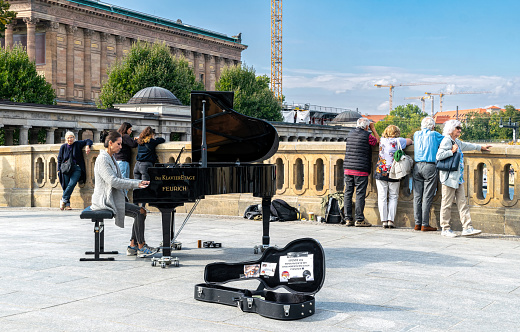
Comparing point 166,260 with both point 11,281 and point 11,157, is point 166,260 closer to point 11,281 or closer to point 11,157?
point 11,281

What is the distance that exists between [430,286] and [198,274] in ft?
8.44

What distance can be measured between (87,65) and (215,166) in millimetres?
81806

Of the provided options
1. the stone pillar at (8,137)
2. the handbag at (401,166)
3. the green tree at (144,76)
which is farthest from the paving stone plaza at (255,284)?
the green tree at (144,76)

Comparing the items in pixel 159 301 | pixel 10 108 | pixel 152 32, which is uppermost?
pixel 152 32

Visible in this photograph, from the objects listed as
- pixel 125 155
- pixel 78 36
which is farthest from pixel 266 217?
pixel 78 36

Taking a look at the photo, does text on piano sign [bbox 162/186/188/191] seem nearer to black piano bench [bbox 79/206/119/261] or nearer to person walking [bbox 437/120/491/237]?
black piano bench [bbox 79/206/119/261]

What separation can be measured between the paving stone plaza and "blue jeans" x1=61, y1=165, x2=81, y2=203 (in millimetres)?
4985

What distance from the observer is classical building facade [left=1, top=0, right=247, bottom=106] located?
79.9 metres

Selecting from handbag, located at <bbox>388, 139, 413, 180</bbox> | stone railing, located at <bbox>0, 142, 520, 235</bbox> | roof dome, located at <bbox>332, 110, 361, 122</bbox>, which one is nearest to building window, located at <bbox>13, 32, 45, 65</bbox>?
roof dome, located at <bbox>332, 110, 361, 122</bbox>

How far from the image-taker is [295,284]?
600 cm

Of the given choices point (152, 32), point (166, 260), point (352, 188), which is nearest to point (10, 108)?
point (352, 188)

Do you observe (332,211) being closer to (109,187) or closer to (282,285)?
(109,187)

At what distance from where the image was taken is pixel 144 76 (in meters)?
69.9

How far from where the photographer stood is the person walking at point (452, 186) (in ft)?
37.0
